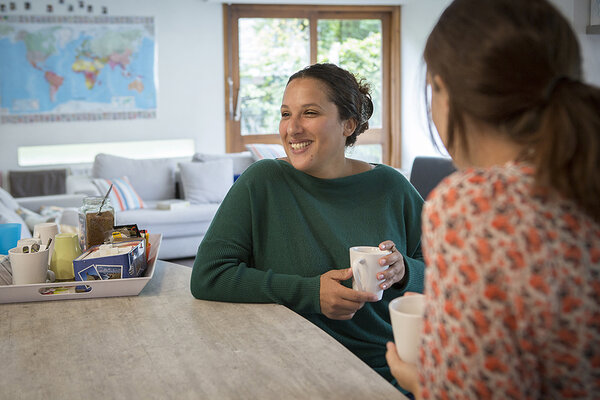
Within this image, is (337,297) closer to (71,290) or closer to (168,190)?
(71,290)

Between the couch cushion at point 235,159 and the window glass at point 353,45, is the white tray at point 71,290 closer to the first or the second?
the couch cushion at point 235,159

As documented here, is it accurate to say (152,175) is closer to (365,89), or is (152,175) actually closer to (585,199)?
(365,89)

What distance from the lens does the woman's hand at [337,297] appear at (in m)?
1.32

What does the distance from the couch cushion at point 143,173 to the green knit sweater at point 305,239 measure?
13.9 feet

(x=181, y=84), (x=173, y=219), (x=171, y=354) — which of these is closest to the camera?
(x=171, y=354)

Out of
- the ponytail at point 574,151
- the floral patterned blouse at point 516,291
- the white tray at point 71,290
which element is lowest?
the white tray at point 71,290

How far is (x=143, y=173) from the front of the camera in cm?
566

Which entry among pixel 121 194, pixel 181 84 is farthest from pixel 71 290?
pixel 181 84

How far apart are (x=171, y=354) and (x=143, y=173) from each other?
4.74 metres

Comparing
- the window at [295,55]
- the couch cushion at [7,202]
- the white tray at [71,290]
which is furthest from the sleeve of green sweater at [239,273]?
the window at [295,55]

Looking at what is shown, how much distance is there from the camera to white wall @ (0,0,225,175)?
6648mm

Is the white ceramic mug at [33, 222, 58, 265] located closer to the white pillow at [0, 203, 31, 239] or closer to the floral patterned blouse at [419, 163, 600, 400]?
the floral patterned blouse at [419, 163, 600, 400]

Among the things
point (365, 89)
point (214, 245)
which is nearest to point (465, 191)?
point (214, 245)

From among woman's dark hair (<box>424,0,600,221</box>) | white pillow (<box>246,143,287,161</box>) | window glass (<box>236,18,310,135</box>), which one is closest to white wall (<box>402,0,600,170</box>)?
window glass (<box>236,18,310,135</box>)
